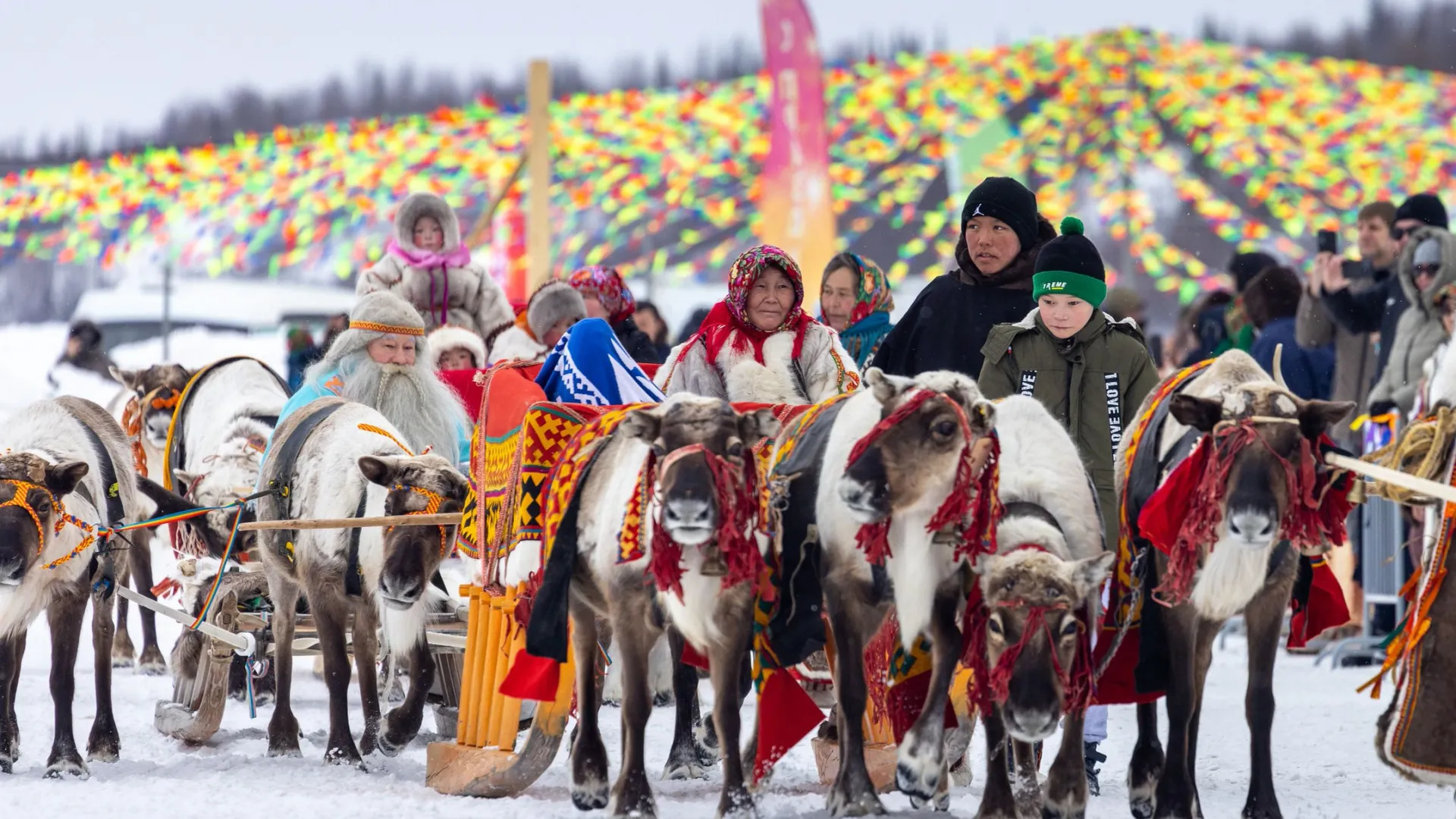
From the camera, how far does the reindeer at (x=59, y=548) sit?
605cm

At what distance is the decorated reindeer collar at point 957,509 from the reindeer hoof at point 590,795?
1.21 meters

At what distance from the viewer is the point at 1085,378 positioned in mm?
5668

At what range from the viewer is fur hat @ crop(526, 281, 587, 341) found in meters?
8.15

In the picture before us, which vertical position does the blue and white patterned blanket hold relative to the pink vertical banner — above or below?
below

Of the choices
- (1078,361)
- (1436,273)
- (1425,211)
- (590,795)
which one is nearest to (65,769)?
(590,795)

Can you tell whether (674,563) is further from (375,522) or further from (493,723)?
(375,522)

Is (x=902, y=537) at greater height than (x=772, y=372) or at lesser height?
lesser

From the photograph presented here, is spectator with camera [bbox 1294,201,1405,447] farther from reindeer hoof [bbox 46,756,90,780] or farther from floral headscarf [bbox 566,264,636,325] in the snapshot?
reindeer hoof [bbox 46,756,90,780]

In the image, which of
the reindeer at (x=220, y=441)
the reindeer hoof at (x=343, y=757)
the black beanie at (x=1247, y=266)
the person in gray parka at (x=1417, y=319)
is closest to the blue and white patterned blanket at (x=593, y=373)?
the reindeer hoof at (x=343, y=757)

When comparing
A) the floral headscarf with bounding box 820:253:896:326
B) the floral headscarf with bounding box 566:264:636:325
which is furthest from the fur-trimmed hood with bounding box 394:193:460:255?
the floral headscarf with bounding box 820:253:896:326

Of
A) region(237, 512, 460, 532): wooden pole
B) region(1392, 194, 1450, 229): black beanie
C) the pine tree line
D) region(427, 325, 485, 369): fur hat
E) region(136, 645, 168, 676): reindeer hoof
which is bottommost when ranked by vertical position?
region(136, 645, 168, 676): reindeer hoof

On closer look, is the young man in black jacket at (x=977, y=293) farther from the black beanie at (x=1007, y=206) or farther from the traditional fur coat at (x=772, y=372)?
the traditional fur coat at (x=772, y=372)

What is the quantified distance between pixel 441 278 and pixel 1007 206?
4320 millimetres

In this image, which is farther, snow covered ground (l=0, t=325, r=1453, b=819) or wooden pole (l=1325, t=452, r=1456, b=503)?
snow covered ground (l=0, t=325, r=1453, b=819)
